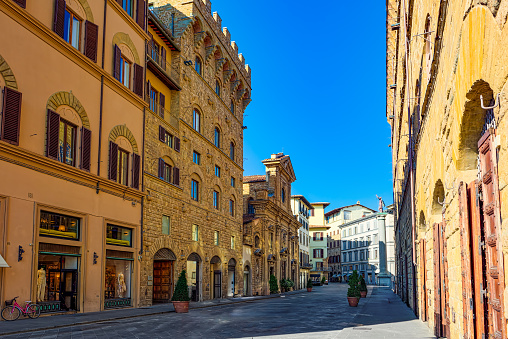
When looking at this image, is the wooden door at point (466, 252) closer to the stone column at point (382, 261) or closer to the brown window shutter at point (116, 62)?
the brown window shutter at point (116, 62)

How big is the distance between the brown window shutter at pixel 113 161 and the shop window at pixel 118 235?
2191 millimetres

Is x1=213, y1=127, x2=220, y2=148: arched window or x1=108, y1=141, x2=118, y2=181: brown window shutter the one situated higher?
x1=213, y1=127, x2=220, y2=148: arched window

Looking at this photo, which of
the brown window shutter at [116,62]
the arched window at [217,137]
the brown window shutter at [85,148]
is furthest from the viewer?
the arched window at [217,137]

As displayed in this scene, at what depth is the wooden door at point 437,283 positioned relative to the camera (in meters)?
10.4

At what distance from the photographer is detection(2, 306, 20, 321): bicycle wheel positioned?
49.6 ft

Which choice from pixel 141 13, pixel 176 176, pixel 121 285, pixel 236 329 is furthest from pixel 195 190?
pixel 236 329

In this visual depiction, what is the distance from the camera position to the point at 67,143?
19.0m

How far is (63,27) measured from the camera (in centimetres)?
1878

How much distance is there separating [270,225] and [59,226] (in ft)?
116

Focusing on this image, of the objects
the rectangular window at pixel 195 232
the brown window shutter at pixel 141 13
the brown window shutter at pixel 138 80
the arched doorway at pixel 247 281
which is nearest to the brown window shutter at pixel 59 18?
the brown window shutter at pixel 138 80

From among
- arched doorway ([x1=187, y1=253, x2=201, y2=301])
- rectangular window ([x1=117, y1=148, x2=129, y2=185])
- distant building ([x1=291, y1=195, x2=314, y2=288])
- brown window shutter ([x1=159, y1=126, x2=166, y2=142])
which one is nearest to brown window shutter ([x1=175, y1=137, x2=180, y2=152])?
brown window shutter ([x1=159, y1=126, x2=166, y2=142])

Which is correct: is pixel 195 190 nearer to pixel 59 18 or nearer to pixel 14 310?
pixel 59 18

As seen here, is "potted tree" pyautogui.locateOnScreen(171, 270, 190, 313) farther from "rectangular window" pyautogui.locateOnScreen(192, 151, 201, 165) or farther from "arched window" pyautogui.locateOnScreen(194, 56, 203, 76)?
"arched window" pyautogui.locateOnScreen(194, 56, 203, 76)

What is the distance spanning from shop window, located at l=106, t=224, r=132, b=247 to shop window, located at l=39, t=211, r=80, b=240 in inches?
86.6
